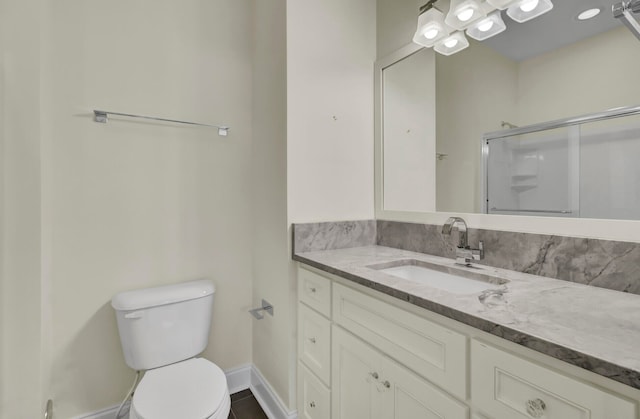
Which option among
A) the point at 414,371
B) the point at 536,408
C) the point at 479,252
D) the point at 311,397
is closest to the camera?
the point at 536,408

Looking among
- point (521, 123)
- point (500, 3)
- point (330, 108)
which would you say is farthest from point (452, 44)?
point (330, 108)

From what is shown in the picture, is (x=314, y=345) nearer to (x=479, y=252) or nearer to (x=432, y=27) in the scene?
(x=479, y=252)

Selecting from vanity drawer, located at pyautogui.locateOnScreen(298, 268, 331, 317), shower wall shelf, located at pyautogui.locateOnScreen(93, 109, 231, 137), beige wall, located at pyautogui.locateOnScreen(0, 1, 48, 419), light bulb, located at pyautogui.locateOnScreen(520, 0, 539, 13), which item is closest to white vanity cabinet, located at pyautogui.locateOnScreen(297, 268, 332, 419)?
vanity drawer, located at pyautogui.locateOnScreen(298, 268, 331, 317)

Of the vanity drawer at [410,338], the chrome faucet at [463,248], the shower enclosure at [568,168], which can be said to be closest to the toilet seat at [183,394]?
the vanity drawer at [410,338]

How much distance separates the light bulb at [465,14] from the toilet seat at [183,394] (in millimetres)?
1817

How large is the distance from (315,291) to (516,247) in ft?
2.67

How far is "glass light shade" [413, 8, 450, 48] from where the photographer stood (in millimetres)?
1368

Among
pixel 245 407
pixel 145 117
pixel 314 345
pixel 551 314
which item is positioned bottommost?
pixel 245 407

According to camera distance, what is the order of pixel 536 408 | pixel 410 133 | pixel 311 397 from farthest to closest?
pixel 410 133, pixel 311 397, pixel 536 408

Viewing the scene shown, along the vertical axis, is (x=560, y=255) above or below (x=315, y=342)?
above

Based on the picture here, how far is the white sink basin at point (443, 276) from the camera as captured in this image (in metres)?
Result: 1.11

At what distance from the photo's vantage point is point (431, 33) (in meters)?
1.40

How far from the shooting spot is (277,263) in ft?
5.13

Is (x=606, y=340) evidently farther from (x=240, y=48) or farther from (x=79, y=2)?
(x=79, y=2)
